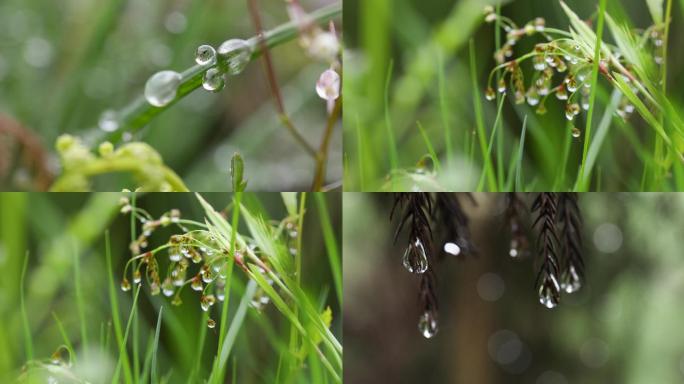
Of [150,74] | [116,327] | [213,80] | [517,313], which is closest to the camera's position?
[213,80]

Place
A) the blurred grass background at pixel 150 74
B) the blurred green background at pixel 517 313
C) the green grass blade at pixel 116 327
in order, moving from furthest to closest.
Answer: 1. the blurred green background at pixel 517 313
2. the blurred grass background at pixel 150 74
3. the green grass blade at pixel 116 327

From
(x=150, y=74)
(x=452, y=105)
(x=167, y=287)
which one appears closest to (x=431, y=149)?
(x=452, y=105)

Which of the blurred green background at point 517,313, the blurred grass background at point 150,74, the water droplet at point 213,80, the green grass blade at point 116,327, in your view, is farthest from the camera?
the blurred green background at point 517,313

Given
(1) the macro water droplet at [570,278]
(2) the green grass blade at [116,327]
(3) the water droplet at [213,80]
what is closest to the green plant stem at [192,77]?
(3) the water droplet at [213,80]

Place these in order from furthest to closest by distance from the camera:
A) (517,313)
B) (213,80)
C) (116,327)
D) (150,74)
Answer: (517,313)
(150,74)
(116,327)
(213,80)

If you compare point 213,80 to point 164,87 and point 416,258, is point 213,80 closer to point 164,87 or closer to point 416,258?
point 164,87

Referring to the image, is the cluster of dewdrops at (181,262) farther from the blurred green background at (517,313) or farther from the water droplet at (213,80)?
the blurred green background at (517,313)
